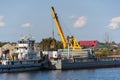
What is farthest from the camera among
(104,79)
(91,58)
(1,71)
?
(91,58)

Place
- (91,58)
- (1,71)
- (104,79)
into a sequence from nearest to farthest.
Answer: (104,79) → (1,71) → (91,58)

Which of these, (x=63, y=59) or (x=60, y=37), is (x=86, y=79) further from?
(x=60, y=37)

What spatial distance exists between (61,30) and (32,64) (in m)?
16.9

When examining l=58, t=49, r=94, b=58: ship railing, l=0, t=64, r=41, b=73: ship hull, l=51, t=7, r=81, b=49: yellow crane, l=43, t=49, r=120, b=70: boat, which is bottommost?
l=0, t=64, r=41, b=73: ship hull

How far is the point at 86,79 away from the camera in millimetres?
65562

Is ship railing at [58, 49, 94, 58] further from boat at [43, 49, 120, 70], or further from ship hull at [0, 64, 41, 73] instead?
ship hull at [0, 64, 41, 73]

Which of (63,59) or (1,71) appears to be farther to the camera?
(63,59)

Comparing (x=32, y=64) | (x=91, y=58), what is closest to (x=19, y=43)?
(x=32, y=64)

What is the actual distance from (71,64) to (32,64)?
939 centimetres

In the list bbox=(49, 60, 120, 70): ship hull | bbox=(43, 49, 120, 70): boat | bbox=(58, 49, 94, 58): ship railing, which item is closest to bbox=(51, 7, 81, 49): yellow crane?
bbox=(58, 49, 94, 58): ship railing

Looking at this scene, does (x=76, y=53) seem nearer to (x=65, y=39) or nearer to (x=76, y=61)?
(x=65, y=39)

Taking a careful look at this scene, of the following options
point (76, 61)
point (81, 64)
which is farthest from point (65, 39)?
point (81, 64)

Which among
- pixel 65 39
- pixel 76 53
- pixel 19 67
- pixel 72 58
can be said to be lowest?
pixel 19 67

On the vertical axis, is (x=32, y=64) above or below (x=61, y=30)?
below
